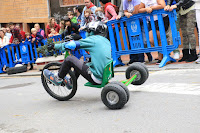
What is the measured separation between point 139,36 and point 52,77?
4240 mm

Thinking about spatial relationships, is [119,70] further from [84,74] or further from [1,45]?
[1,45]

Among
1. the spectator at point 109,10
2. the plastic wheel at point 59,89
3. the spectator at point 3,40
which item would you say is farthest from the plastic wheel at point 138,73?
the spectator at point 3,40

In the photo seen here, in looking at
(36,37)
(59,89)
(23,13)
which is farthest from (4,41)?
(59,89)

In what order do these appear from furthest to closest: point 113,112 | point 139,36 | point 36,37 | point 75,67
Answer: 1. point 36,37
2. point 139,36
3. point 75,67
4. point 113,112

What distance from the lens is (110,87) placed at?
163 inches

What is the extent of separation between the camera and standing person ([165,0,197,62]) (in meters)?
8.12

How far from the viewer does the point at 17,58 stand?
1286 centimetres

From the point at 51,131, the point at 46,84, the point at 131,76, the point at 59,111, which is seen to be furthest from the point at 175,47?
the point at 51,131

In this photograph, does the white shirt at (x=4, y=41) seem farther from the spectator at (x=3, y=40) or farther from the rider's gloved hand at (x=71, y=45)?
the rider's gloved hand at (x=71, y=45)

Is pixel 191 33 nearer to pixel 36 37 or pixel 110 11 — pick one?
pixel 110 11

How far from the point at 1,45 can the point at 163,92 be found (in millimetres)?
9933

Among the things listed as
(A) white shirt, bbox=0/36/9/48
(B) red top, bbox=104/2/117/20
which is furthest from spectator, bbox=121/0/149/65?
(A) white shirt, bbox=0/36/9/48

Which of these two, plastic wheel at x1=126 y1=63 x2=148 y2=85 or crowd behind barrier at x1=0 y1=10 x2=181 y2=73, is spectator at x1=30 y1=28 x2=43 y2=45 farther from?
plastic wheel at x1=126 y1=63 x2=148 y2=85

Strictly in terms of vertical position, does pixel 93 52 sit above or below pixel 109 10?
below
